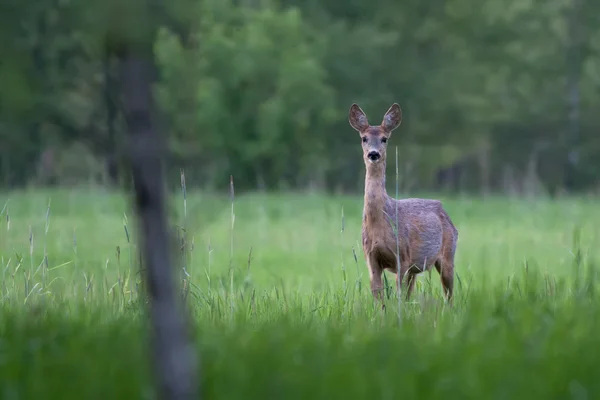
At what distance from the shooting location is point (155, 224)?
3.13 metres

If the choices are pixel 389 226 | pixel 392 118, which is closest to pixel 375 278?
pixel 389 226

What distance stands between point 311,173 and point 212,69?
23.5 ft

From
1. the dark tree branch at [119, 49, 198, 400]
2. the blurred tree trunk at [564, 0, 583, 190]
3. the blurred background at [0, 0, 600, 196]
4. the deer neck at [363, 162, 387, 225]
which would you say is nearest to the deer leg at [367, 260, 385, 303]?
the deer neck at [363, 162, 387, 225]

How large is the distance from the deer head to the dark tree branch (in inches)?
191

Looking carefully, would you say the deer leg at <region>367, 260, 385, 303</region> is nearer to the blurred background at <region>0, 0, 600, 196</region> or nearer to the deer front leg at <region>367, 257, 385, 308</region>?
the deer front leg at <region>367, 257, 385, 308</region>

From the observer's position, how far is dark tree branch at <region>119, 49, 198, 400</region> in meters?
3.09

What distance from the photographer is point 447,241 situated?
8.95m

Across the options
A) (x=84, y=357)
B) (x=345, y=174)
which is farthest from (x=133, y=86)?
(x=345, y=174)

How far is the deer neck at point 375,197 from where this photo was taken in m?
7.99

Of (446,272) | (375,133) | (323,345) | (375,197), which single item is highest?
(375,133)

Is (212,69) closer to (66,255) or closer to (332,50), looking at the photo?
(332,50)

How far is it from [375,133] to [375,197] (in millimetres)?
574

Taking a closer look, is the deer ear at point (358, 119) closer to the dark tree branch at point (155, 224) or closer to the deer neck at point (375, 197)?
the deer neck at point (375, 197)

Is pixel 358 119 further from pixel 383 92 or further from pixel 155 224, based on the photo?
pixel 383 92
